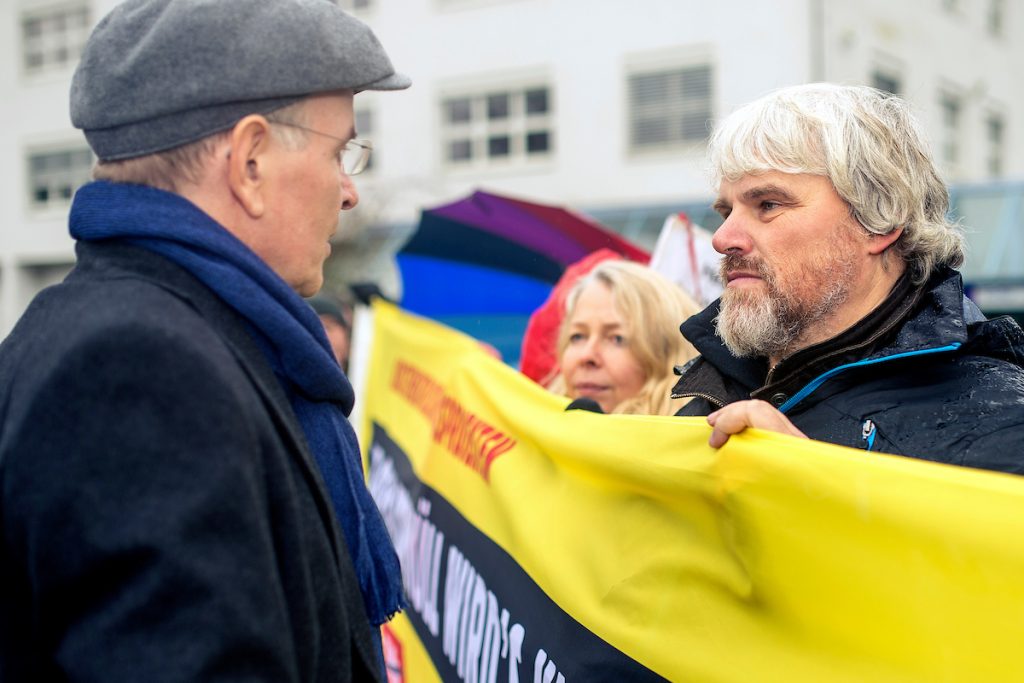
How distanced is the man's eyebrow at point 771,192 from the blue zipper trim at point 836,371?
0.38 metres

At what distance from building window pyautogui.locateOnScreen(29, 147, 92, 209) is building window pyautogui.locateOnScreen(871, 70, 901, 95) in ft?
58.6

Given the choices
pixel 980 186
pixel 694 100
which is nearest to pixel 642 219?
pixel 694 100

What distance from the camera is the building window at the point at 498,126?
1975 cm

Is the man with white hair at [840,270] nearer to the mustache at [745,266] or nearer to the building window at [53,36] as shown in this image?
the mustache at [745,266]

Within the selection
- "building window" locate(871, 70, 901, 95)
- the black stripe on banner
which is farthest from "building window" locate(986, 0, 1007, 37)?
the black stripe on banner

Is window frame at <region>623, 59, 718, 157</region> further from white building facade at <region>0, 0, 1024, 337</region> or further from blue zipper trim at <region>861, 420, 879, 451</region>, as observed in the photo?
blue zipper trim at <region>861, 420, 879, 451</region>

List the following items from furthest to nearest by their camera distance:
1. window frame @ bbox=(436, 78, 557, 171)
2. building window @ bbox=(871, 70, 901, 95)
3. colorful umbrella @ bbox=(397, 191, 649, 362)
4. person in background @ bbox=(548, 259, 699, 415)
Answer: window frame @ bbox=(436, 78, 557, 171)
building window @ bbox=(871, 70, 901, 95)
colorful umbrella @ bbox=(397, 191, 649, 362)
person in background @ bbox=(548, 259, 699, 415)

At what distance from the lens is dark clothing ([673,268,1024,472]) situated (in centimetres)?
179

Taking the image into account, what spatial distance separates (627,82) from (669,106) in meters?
0.91

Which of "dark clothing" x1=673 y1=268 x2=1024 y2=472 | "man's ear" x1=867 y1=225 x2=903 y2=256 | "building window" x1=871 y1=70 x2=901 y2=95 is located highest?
"man's ear" x1=867 y1=225 x2=903 y2=256

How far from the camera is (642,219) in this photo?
17.7 metres

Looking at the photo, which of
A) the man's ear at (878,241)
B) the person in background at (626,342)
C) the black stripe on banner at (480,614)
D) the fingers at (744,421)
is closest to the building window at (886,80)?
the person in background at (626,342)

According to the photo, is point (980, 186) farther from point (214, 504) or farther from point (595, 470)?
point (214, 504)

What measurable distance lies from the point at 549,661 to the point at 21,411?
4.05 ft
